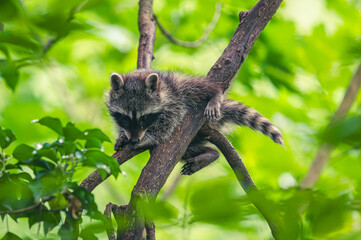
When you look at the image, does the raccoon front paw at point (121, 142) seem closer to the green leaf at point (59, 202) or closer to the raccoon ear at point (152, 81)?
the raccoon ear at point (152, 81)

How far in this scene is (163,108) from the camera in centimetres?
585

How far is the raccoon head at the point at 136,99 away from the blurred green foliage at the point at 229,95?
614mm

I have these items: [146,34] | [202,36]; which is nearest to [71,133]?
[146,34]

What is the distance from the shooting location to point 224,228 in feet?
4.73

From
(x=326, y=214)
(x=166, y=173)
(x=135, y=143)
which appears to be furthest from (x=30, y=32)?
(x=135, y=143)

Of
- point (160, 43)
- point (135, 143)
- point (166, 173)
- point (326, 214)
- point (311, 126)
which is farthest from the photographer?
point (160, 43)

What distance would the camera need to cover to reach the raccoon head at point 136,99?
5.74m

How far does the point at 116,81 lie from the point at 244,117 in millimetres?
1949

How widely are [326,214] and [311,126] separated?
482 centimetres

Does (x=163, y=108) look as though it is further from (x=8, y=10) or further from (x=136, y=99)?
(x=8, y=10)

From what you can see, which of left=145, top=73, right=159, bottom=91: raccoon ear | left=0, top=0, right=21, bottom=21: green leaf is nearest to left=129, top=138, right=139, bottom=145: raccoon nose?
left=145, top=73, right=159, bottom=91: raccoon ear

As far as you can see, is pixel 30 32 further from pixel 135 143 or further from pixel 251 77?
pixel 251 77

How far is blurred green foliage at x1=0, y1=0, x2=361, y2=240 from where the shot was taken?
125cm

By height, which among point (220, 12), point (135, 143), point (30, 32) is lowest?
point (30, 32)
